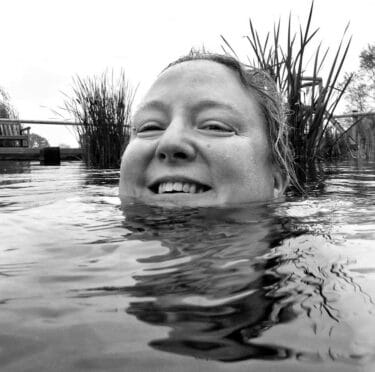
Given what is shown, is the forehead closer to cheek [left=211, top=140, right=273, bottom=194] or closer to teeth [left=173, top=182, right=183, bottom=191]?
cheek [left=211, top=140, right=273, bottom=194]

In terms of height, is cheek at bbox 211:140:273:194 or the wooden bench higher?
the wooden bench

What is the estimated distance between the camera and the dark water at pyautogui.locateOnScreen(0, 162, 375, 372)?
1.89 ft

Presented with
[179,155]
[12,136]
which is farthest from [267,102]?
[12,136]

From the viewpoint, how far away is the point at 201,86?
2.10 metres

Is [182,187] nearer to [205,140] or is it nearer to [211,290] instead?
[205,140]

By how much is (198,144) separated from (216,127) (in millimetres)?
179

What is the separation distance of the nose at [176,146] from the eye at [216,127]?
0.10 m

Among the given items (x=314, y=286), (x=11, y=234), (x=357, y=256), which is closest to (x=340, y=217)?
(x=357, y=256)

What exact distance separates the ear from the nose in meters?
0.58

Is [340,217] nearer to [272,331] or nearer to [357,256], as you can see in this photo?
[357,256]

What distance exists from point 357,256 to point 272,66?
2507mm

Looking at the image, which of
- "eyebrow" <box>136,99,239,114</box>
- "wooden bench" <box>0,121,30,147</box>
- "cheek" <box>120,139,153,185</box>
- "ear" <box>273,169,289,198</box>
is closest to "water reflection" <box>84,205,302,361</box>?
"cheek" <box>120,139,153,185</box>

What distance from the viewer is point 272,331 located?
639 mm

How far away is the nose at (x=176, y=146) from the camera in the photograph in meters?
1.89
